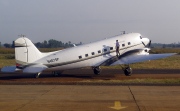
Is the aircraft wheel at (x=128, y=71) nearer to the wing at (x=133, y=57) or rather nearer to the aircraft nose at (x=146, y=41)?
the wing at (x=133, y=57)

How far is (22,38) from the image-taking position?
30422mm

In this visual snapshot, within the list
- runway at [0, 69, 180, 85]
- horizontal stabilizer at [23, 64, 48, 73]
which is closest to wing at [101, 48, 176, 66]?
runway at [0, 69, 180, 85]

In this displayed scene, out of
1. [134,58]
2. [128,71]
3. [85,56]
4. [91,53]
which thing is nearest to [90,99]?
[85,56]

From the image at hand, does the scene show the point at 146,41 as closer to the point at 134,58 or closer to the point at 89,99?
the point at 134,58

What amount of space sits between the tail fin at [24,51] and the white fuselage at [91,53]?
31.8 inches

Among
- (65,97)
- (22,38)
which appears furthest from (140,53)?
(65,97)

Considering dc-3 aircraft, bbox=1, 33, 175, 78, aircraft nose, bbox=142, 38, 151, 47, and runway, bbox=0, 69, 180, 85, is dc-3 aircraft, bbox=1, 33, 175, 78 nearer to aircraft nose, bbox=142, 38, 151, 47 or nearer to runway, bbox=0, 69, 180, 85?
aircraft nose, bbox=142, 38, 151, 47

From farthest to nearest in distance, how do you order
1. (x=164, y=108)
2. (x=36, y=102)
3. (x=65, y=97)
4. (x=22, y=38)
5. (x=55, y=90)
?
(x=22, y=38)
(x=55, y=90)
(x=65, y=97)
(x=36, y=102)
(x=164, y=108)

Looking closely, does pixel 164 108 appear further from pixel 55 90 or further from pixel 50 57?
pixel 50 57

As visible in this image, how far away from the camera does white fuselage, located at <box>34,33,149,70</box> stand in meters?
31.9

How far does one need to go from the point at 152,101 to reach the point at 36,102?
5751 millimetres

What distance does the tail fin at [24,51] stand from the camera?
1180 inches

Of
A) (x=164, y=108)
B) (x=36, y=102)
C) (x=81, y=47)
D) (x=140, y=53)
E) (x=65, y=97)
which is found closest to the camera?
(x=164, y=108)

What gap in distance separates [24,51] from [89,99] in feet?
42.4
